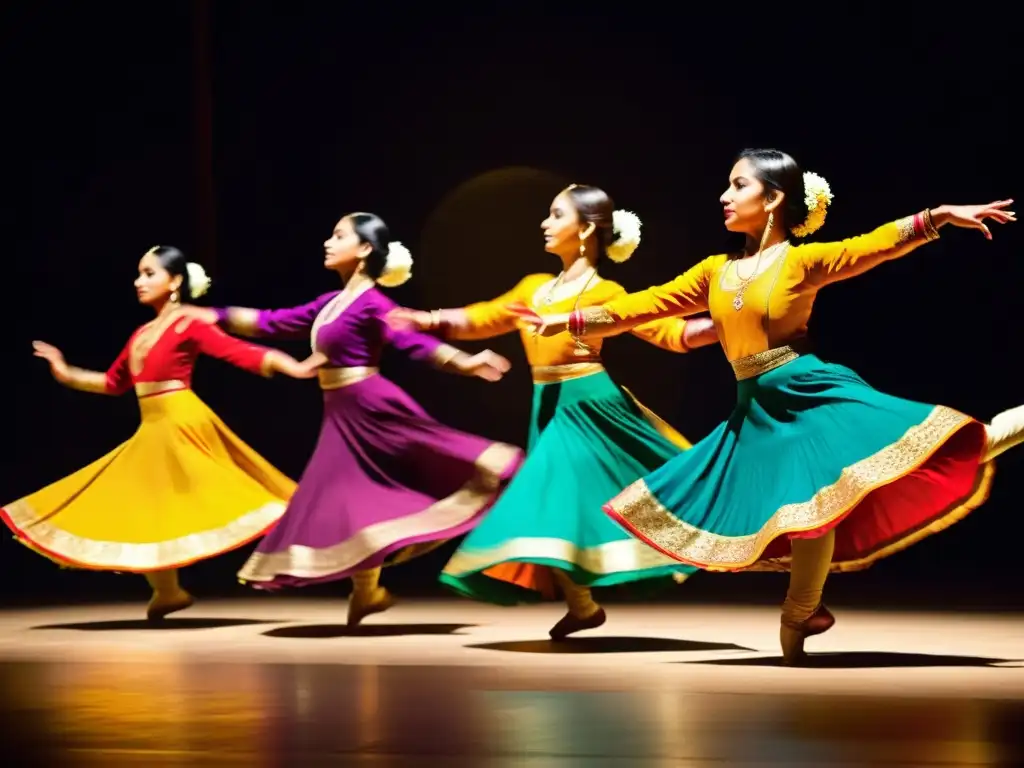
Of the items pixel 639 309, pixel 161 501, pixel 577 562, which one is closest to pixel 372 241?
pixel 161 501

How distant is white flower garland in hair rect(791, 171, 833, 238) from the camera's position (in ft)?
15.1

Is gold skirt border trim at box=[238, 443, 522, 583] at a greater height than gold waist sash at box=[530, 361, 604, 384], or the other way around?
gold waist sash at box=[530, 361, 604, 384]

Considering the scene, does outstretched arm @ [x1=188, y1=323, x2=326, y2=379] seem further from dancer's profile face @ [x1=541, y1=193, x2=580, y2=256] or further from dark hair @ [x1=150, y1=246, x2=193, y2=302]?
dancer's profile face @ [x1=541, y1=193, x2=580, y2=256]

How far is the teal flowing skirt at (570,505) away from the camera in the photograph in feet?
16.0

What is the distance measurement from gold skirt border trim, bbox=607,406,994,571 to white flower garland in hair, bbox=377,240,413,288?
144cm

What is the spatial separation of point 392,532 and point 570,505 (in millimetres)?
653

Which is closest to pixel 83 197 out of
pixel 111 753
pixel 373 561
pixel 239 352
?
pixel 239 352

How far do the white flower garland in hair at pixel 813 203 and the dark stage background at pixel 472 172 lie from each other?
1.96m

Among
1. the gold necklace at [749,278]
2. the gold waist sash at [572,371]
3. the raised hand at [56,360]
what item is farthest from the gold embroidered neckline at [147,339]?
the gold necklace at [749,278]

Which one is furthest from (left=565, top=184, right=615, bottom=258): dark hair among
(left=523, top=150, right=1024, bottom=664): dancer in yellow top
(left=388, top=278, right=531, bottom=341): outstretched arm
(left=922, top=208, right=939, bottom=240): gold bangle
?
(left=922, top=208, right=939, bottom=240): gold bangle

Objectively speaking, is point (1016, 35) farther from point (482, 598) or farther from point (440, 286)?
point (482, 598)

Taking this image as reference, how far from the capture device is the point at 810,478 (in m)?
4.28

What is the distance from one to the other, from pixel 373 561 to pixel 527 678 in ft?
4.10

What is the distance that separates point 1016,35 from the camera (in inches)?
255
